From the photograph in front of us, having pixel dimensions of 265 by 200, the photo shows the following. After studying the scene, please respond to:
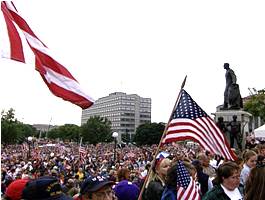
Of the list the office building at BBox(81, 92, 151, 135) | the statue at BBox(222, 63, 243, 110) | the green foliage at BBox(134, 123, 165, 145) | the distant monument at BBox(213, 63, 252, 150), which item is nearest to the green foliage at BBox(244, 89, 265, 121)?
the distant monument at BBox(213, 63, 252, 150)

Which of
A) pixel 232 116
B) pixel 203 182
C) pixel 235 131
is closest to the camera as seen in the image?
pixel 203 182

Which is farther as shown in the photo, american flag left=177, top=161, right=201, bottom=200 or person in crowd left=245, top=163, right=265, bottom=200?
american flag left=177, top=161, right=201, bottom=200

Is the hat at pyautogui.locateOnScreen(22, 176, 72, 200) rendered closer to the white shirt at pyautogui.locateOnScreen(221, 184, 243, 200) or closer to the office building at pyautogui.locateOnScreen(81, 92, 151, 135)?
the white shirt at pyautogui.locateOnScreen(221, 184, 243, 200)

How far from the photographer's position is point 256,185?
286 cm

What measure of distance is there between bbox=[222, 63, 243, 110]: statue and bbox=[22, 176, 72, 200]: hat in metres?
15.5

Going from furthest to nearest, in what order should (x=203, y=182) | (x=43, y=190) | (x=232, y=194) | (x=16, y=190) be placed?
(x=203, y=182) < (x=232, y=194) < (x=16, y=190) < (x=43, y=190)

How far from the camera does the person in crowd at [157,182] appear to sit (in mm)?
5375

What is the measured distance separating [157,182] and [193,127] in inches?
36.1

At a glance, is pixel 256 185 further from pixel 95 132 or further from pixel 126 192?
pixel 95 132

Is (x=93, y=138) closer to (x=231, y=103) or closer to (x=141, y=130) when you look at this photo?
(x=141, y=130)

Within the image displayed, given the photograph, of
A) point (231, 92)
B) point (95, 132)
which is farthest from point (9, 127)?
point (231, 92)

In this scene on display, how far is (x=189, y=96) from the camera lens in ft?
17.4

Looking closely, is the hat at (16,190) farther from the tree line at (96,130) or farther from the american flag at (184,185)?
the tree line at (96,130)

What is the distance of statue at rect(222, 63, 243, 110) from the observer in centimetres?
1770
